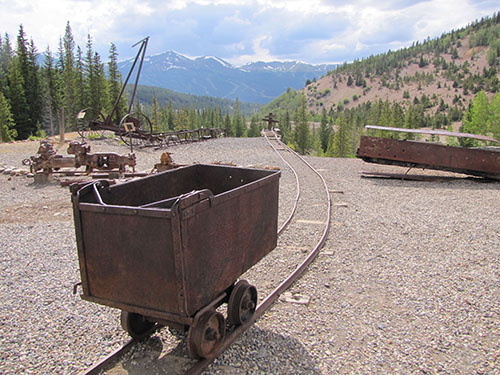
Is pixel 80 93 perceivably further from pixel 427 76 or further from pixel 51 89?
pixel 427 76

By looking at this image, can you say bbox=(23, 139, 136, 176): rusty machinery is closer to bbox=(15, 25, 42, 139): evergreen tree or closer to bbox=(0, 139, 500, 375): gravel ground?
bbox=(0, 139, 500, 375): gravel ground

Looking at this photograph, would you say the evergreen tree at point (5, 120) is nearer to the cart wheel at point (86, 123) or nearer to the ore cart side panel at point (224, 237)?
the cart wheel at point (86, 123)

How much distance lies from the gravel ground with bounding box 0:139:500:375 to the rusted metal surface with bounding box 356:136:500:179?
4356mm

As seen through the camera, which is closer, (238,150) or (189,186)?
(189,186)

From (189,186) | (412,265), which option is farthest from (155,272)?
(412,265)

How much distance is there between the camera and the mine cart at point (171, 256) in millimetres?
2869

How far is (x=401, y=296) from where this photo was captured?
15.8 ft

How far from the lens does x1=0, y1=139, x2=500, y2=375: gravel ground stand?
3.48 metres

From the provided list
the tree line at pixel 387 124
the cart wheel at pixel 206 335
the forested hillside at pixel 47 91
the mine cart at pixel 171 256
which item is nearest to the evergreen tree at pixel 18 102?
the forested hillside at pixel 47 91

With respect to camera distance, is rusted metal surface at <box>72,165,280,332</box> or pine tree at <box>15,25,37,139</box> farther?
pine tree at <box>15,25,37,139</box>

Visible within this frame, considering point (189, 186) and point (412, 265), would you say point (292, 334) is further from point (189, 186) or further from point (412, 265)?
point (412, 265)

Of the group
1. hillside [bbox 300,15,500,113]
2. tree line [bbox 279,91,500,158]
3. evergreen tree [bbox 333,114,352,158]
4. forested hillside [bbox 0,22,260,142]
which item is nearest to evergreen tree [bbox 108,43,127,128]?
forested hillside [bbox 0,22,260,142]

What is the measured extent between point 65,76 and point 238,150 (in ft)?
158

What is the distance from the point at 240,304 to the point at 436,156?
37.0 ft
